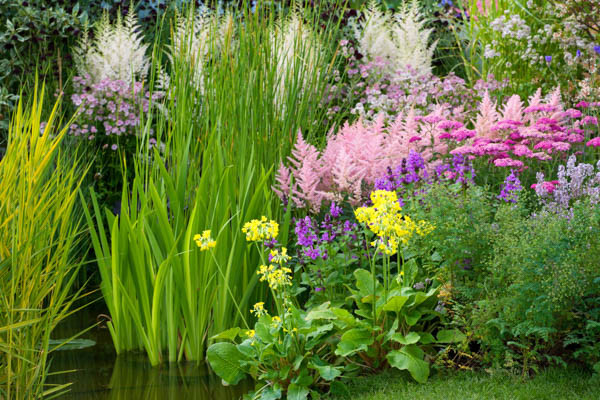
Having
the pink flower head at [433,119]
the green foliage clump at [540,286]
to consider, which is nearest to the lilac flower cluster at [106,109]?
the pink flower head at [433,119]

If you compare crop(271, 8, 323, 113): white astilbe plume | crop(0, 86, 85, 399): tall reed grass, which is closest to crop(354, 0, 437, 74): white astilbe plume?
crop(271, 8, 323, 113): white astilbe plume

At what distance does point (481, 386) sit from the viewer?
3.20 m

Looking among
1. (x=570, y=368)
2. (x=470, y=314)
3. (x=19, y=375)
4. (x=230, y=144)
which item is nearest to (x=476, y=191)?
(x=470, y=314)

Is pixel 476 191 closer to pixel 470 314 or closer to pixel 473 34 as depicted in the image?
pixel 470 314

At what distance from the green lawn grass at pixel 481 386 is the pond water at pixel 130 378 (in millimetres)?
823

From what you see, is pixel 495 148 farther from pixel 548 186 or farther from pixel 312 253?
pixel 312 253

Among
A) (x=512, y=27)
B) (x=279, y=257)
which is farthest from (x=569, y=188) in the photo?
(x=512, y=27)

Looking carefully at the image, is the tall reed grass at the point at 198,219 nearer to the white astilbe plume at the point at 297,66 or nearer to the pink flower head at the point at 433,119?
the white astilbe plume at the point at 297,66

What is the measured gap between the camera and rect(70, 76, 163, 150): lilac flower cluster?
5.98m

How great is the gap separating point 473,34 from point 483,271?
180 inches

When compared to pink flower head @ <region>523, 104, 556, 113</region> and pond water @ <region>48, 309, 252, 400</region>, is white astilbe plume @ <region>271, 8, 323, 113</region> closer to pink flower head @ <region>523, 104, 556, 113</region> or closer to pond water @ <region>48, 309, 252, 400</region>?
pink flower head @ <region>523, 104, 556, 113</region>

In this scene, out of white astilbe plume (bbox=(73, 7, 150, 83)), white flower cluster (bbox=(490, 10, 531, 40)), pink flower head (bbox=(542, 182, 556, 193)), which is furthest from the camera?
white astilbe plume (bbox=(73, 7, 150, 83))

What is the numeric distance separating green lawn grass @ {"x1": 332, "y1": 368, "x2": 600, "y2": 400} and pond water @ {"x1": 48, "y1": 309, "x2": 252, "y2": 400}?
0.82 meters

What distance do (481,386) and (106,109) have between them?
4.41m
